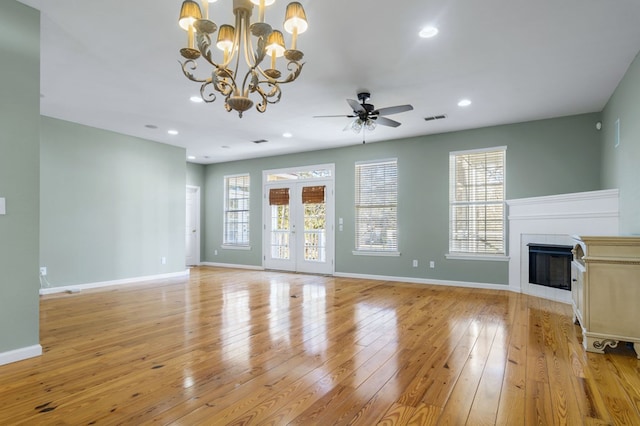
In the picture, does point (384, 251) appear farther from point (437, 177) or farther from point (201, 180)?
point (201, 180)

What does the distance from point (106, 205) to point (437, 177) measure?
598 centimetres

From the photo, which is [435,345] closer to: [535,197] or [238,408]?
[238,408]

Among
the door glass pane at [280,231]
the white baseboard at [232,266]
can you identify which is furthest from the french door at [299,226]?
the white baseboard at [232,266]

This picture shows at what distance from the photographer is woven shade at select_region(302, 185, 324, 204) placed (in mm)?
7785

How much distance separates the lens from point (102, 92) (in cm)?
446

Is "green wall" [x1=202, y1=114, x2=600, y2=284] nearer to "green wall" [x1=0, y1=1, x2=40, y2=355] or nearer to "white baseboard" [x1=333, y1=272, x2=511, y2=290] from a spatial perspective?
"white baseboard" [x1=333, y1=272, x2=511, y2=290]

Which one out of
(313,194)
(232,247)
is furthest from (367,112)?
(232,247)

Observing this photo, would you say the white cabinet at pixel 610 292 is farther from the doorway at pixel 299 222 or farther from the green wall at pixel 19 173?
the doorway at pixel 299 222

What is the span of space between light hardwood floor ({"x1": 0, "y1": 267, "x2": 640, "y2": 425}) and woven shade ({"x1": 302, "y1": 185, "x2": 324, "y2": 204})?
3.49 m

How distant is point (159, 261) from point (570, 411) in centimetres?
693

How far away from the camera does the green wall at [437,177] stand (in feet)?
17.6

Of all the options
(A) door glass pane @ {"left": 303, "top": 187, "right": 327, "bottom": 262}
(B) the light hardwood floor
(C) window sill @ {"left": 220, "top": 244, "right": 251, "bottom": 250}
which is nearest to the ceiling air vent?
(B) the light hardwood floor

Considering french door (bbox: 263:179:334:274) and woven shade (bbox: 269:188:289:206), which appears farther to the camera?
woven shade (bbox: 269:188:289:206)

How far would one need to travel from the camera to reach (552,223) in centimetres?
A: 503
